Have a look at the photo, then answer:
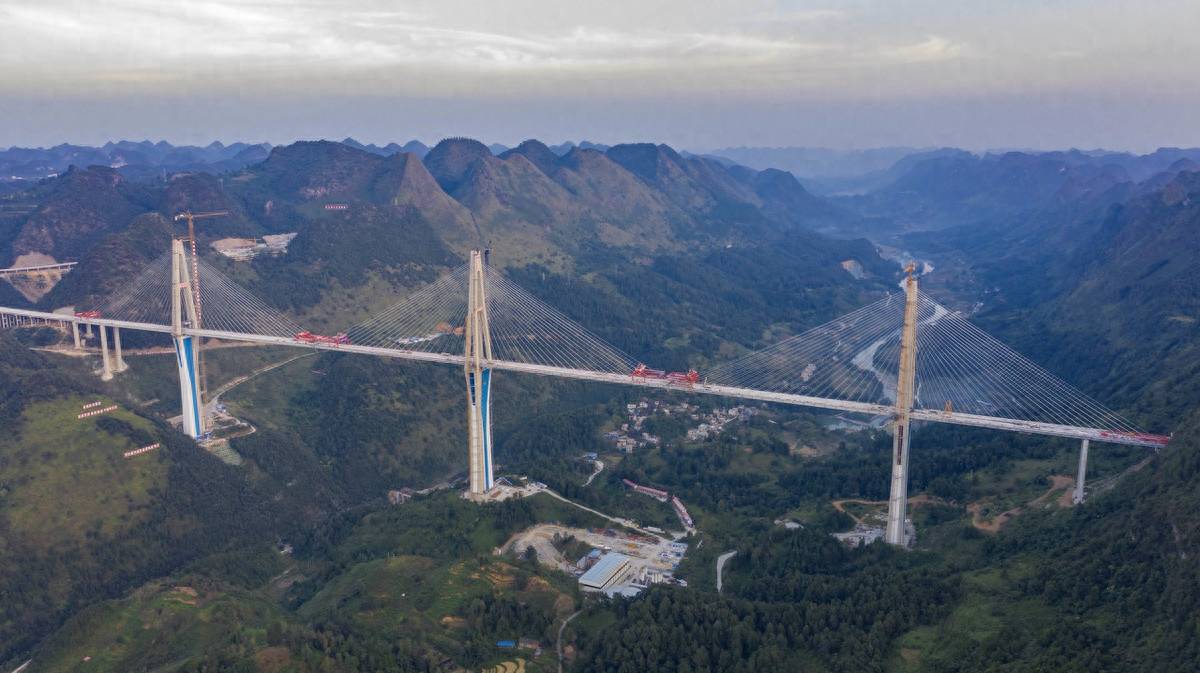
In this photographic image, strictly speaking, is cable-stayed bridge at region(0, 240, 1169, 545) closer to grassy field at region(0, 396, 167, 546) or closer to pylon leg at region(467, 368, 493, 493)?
pylon leg at region(467, 368, 493, 493)

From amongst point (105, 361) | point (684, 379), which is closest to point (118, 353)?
point (105, 361)

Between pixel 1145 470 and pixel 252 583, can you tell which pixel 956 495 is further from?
pixel 252 583

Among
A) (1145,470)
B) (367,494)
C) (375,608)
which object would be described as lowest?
(367,494)

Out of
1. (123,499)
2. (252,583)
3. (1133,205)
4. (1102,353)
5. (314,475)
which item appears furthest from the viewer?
(1133,205)

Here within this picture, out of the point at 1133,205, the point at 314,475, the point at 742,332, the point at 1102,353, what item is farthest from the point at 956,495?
the point at 1133,205

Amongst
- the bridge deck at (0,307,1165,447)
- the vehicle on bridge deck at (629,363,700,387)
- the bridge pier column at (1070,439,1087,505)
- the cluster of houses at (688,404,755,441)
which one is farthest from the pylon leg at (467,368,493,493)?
the bridge pier column at (1070,439,1087,505)

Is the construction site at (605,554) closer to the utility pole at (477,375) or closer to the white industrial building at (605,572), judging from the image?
the white industrial building at (605,572)
